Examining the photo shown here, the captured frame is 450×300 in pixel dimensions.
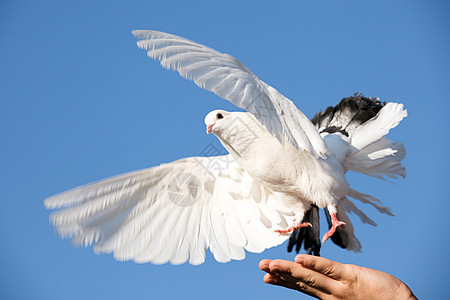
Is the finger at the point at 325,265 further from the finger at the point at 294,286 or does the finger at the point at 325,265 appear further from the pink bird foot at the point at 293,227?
the pink bird foot at the point at 293,227

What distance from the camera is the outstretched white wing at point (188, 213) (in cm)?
Answer: 515

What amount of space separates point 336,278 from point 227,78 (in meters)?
1.96

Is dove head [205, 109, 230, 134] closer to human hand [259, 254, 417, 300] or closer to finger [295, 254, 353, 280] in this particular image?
human hand [259, 254, 417, 300]

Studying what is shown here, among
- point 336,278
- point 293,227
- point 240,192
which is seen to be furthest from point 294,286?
point 240,192

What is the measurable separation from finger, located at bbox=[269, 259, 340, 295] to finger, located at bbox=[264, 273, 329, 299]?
0.45ft

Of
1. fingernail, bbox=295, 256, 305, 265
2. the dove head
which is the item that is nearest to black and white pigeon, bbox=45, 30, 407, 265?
the dove head

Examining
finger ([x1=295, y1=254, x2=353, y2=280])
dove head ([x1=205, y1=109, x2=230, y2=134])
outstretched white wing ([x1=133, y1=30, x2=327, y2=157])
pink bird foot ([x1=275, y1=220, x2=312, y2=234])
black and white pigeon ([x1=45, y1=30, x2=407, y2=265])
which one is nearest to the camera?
outstretched white wing ([x1=133, y1=30, x2=327, y2=157])

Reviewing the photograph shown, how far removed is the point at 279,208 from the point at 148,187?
1807 millimetres

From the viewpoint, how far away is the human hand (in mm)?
3221

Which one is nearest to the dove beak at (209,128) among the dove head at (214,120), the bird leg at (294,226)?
the dove head at (214,120)

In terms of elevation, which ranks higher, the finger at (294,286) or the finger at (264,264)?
the finger at (264,264)

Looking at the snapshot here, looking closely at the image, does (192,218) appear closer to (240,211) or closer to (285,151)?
(240,211)

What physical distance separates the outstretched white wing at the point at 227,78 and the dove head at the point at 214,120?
920mm

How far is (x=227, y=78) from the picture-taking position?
3307mm
